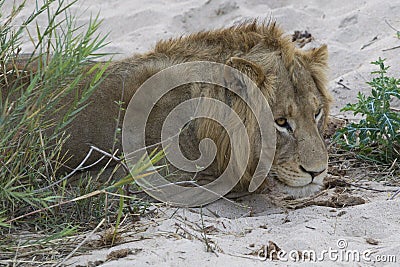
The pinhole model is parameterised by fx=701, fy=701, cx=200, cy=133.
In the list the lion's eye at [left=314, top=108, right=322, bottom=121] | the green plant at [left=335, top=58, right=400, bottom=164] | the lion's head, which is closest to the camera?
the lion's head

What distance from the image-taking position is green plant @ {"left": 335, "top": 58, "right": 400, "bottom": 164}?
364 centimetres

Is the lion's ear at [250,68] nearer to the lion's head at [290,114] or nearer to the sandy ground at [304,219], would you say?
the lion's head at [290,114]

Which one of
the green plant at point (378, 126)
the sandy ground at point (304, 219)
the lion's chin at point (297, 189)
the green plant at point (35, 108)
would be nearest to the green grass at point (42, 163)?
the green plant at point (35, 108)

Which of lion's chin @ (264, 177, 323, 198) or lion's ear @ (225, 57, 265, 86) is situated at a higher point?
lion's ear @ (225, 57, 265, 86)

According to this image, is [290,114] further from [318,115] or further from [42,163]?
[42,163]

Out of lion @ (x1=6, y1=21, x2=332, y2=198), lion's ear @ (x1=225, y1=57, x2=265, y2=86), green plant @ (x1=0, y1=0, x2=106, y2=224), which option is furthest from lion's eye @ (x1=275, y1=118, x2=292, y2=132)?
green plant @ (x1=0, y1=0, x2=106, y2=224)

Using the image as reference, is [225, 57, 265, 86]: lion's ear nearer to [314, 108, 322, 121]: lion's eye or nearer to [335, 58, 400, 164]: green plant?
[314, 108, 322, 121]: lion's eye

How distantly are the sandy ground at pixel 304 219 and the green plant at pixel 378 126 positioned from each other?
0.31 m

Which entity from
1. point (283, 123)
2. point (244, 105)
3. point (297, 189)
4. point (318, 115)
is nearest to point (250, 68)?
point (244, 105)

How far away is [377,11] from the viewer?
5.29 meters

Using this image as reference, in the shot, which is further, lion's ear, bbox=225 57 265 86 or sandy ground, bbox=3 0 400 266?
lion's ear, bbox=225 57 265 86

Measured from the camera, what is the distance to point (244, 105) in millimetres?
3240

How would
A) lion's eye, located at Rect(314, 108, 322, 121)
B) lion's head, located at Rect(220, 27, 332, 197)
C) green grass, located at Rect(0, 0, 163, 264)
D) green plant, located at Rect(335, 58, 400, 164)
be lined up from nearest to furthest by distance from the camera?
green grass, located at Rect(0, 0, 163, 264)
lion's head, located at Rect(220, 27, 332, 197)
lion's eye, located at Rect(314, 108, 322, 121)
green plant, located at Rect(335, 58, 400, 164)

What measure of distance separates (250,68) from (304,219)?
2.36 ft
